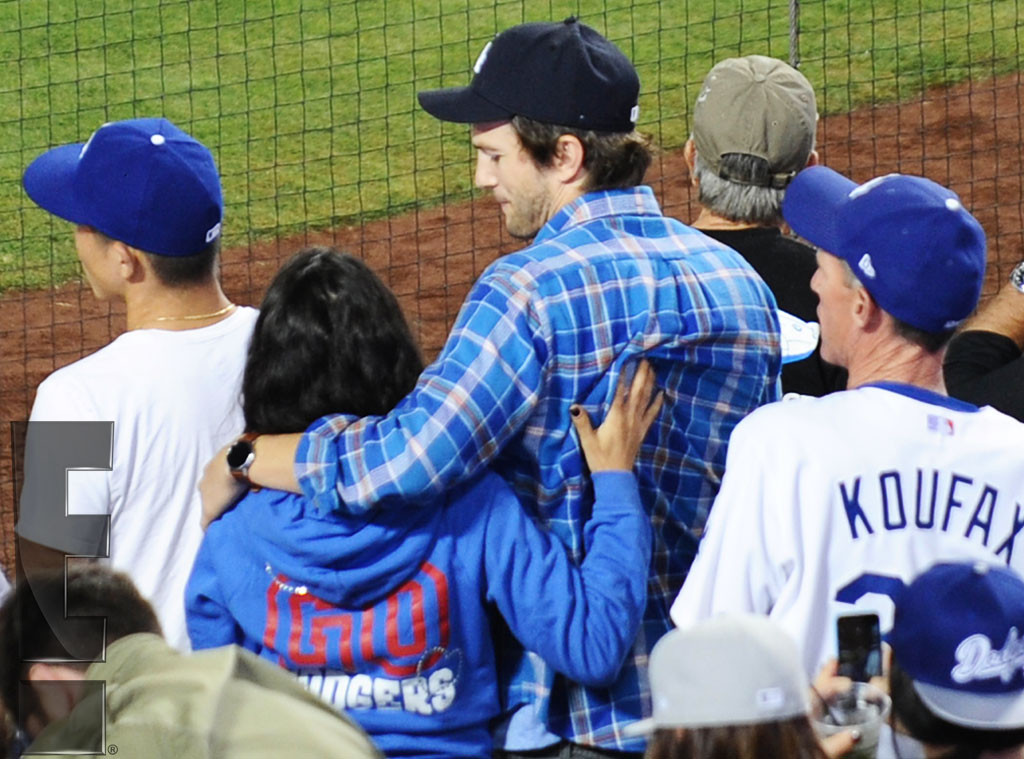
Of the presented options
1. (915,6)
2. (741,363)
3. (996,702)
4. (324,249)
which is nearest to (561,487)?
(741,363)

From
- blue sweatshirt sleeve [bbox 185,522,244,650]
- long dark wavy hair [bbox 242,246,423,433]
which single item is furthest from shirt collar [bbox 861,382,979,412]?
blue sweatshirt sleeve [bbox 185,522,244,650]

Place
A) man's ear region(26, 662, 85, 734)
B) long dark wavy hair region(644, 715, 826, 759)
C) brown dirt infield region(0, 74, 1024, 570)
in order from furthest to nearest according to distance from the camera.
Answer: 1. brown dirt infield region(0, 74, 1024, 570)
2. man's ear region(26, 662, 85, 734)
3. long dark wavy hair region(644, 715, 826, 759)

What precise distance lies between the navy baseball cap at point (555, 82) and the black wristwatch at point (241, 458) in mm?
672

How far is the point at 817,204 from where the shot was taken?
2877 mm

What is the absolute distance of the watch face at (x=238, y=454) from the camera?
266cm

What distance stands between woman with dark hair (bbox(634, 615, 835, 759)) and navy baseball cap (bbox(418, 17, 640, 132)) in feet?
→ 3.57

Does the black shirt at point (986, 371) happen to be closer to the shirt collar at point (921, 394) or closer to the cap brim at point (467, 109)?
the shirt collar at point (921, 394)

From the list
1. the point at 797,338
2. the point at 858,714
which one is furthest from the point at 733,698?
the point at 797,338

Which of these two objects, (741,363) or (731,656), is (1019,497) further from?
(731,656)

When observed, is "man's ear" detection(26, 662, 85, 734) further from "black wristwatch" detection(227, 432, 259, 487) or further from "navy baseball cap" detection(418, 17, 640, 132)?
"navy baseball cap" detection(418, 17, 640, 132)

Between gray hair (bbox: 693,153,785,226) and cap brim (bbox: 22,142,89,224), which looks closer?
cap brim (bbox: 22,142,89,224)

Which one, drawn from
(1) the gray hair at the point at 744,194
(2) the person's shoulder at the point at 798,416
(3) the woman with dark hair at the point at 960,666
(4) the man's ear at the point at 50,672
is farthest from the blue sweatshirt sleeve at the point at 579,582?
(1) the gray hair at the point at 744,194

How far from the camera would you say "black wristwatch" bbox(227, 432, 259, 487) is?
2.65 m

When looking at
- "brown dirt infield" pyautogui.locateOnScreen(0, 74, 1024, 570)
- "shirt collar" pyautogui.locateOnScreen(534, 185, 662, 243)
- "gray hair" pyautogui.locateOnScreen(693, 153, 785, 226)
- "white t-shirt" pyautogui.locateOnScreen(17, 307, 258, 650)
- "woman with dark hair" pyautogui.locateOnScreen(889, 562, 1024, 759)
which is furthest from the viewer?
"brown dirt infield" pyautogui.locateOnScreen(0, 74, 1024, 570)
